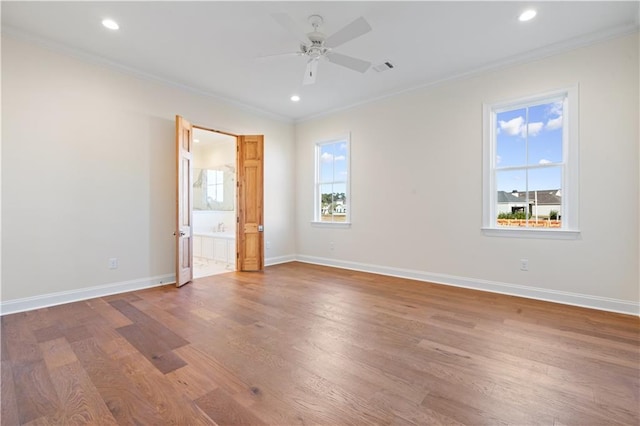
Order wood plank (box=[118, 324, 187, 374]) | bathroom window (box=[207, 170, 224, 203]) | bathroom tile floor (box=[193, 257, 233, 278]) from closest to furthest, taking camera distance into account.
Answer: wood plank (box=[118, 324, 187, 374])
bathroom tile floor (box=[193, 257, 233, 278])
bathroom window (box=[207, 170, 224, 203])

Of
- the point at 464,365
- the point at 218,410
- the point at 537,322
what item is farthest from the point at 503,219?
the point at 218,410

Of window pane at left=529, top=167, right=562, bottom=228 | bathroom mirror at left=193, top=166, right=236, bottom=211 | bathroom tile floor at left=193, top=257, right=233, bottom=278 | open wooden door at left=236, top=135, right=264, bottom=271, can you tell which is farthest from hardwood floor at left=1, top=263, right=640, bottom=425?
bathroom mirror at left=193, top=166, right=236, bottom=211

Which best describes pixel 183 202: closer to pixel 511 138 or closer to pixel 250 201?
pixel 250 201

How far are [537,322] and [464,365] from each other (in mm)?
1389

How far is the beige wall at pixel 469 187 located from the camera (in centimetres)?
319

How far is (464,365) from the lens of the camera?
→ 211cm

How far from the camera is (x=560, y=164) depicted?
3.56 metres

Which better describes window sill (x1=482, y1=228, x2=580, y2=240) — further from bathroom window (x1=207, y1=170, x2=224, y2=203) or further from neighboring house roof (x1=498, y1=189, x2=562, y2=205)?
bathroom window (x1=207, y1=170, x2=224, y2=203)

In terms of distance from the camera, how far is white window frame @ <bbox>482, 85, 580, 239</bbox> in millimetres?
3422

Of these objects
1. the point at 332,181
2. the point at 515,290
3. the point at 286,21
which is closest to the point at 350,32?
the point at 286,21

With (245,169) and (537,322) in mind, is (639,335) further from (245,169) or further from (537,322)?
(245,169)

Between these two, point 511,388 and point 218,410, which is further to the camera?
point 511,388

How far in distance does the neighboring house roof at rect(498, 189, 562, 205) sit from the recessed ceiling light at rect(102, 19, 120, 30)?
5.04 m

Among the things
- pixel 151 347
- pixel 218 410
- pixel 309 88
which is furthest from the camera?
pixel 309 88
